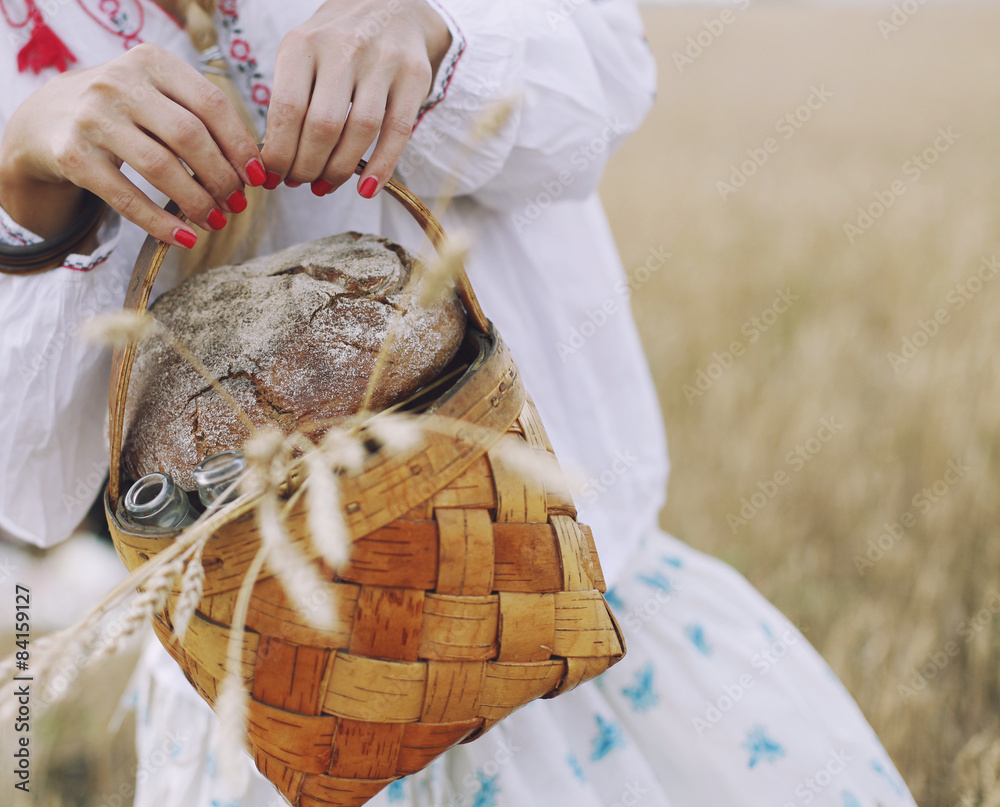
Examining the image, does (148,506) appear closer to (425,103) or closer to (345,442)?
(345,442)

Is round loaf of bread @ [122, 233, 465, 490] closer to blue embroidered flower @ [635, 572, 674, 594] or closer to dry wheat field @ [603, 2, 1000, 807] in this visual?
blue embroidered flower @ [635, 572, 674, 594]

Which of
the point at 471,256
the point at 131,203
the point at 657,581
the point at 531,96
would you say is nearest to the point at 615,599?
the point at 657,581

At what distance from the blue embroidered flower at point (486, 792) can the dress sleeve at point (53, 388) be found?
58 cm

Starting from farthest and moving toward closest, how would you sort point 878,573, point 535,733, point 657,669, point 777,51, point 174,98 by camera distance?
point 777,51 → point 878,573 → point 657,669 → point 535,733 → point 174,98

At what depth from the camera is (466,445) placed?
537mm

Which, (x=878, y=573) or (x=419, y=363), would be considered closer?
(x=419, y=363)

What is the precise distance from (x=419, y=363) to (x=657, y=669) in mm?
676

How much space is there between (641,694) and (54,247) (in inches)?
36.0

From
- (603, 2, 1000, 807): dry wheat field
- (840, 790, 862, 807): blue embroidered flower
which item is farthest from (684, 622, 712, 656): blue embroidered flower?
(603, 2, 1000, 807): dry wheat field

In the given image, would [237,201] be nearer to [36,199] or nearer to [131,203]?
[131,203]

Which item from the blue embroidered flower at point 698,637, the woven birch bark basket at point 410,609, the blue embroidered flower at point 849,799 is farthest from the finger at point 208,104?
the blue embroidered flower at point 849,799

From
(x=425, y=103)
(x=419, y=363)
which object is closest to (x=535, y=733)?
(x=419, y=363)

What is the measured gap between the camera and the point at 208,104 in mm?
582

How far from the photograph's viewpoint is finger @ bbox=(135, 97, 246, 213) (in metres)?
0.57
